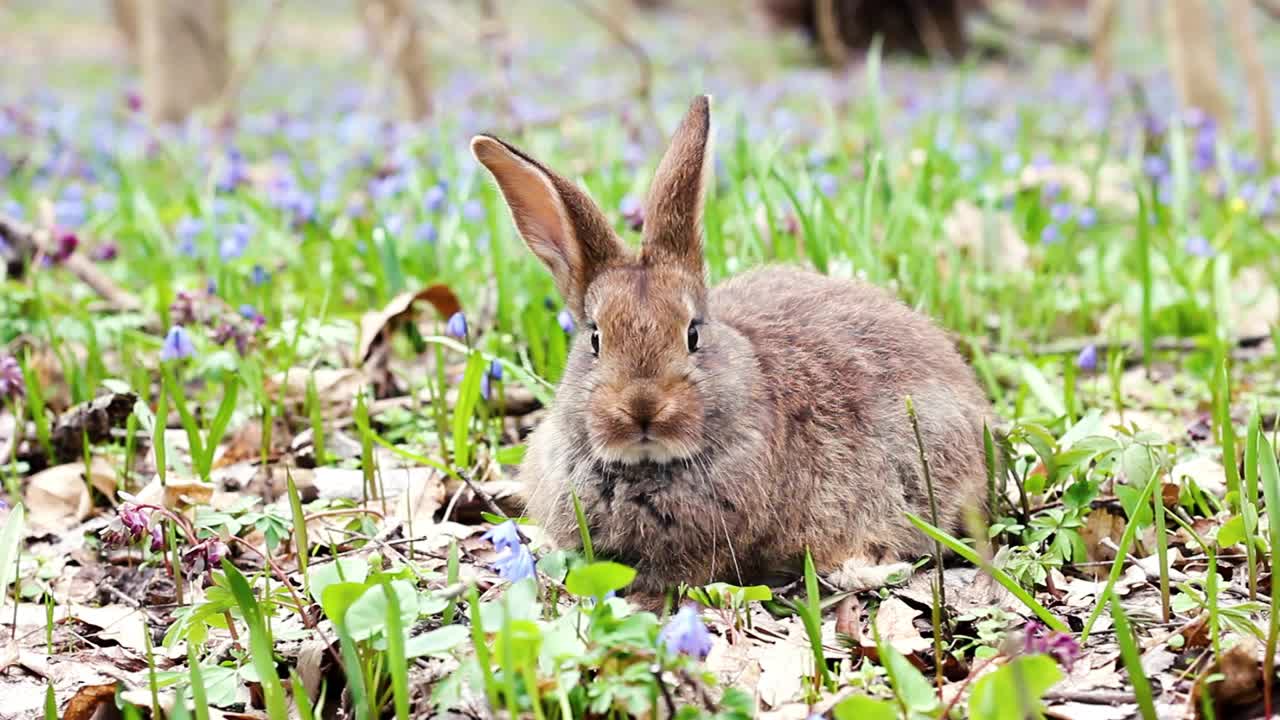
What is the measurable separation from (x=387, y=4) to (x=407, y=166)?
2.93 m

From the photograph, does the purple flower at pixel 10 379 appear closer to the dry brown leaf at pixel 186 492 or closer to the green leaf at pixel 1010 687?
the dry brown leaf at pixel 186 492

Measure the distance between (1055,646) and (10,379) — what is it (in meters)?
3.05

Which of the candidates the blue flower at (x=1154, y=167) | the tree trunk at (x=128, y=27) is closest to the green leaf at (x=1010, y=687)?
the blue flower at (x=1154, y=167)

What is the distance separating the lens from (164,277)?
5.17 m

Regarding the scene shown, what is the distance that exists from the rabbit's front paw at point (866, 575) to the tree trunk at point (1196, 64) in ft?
20.8

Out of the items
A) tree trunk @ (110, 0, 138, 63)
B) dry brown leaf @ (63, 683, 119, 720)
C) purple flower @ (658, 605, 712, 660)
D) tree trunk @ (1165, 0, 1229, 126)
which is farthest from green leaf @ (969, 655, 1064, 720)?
tree trunk @ (110, 0, 138, 63)

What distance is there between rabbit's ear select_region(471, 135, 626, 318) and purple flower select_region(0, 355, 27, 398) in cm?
172

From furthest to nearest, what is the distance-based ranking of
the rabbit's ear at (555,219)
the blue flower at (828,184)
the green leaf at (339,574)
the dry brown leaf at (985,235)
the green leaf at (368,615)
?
the blue flower at (828,184) < the dry brown leaf at (985,235) < the rabbit's ear at (555,219) < the green leaf at (339,574) < the green leaf at (368,615)

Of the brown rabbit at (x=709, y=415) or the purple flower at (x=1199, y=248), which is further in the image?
the purple flower at (x=1199, y=248)

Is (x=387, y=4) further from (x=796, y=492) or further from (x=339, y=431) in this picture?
(x=796, y=492)

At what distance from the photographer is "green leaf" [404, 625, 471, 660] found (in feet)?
7.25

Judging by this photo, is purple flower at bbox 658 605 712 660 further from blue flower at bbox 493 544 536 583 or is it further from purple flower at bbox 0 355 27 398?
purple flower at bbox 0 355 27 398

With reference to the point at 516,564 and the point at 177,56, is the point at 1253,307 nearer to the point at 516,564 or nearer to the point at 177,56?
the point at 516,564

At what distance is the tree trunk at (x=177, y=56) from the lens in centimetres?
1147
